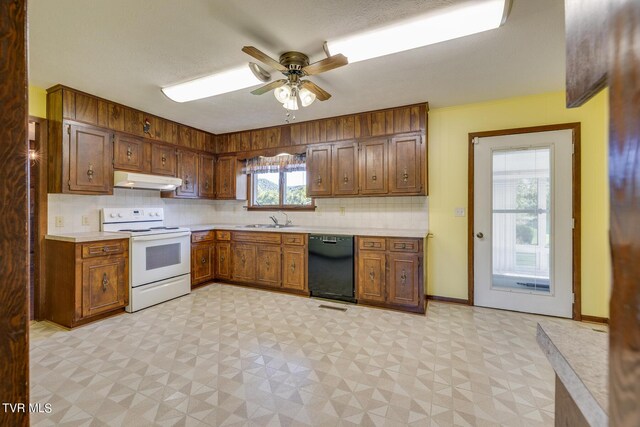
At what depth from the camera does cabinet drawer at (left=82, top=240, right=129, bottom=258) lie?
2.98 meters

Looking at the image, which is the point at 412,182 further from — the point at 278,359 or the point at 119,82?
the point at 119,82

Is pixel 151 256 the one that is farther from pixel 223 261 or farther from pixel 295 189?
pixel 295 189

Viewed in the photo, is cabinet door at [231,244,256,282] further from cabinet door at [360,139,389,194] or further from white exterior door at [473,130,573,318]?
white exterior door at [473,130,573,318]

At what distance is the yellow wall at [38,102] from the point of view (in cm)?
299

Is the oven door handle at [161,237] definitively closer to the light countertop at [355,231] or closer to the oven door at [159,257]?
the oven door at [159,257]

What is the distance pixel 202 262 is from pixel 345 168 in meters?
2.53

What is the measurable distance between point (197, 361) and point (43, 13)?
2.59 meters

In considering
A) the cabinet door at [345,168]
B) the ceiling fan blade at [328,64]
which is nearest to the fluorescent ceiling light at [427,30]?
the ceiling fan blade at [328,64]

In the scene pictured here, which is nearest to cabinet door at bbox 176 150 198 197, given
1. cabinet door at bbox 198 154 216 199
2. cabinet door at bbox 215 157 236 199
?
cabinet door at bbox 198 154 216 199

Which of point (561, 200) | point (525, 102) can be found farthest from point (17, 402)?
point (525, 102)

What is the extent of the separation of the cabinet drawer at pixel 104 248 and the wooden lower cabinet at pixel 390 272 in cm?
270

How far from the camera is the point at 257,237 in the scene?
425 centimetres

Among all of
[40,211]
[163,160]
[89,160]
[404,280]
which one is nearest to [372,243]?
[404,280]

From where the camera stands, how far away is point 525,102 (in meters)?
3.28
